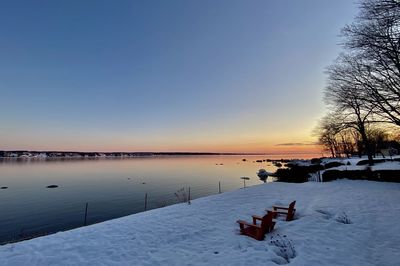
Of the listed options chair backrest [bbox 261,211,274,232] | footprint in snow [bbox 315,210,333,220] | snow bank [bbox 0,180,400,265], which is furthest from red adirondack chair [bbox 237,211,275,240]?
footprint in snow [bbox 315,210,333,220]

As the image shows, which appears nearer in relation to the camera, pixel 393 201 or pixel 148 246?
pixel 148 246

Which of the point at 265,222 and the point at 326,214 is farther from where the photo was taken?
the point at 326,214

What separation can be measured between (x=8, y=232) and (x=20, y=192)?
22062 mm

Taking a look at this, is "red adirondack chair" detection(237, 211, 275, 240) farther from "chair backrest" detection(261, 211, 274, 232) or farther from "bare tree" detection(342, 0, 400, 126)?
"bare tree" detection(342, 0, 400, 126)

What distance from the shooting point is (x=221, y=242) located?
7531 mm

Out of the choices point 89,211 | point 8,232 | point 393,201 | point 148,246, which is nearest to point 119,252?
point 148,246

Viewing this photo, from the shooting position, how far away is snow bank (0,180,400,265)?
6146mm

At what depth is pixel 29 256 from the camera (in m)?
6.77

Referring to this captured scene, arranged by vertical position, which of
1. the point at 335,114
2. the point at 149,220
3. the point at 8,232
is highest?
the point at 335,114

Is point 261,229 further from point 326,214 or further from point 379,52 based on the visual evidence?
point 379,52

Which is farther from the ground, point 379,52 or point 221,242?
point 379,52

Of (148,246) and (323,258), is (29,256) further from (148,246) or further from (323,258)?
(323,258)

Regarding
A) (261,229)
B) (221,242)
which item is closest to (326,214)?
(261,229)

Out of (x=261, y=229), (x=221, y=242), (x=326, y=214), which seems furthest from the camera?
(x=326, y=214)
